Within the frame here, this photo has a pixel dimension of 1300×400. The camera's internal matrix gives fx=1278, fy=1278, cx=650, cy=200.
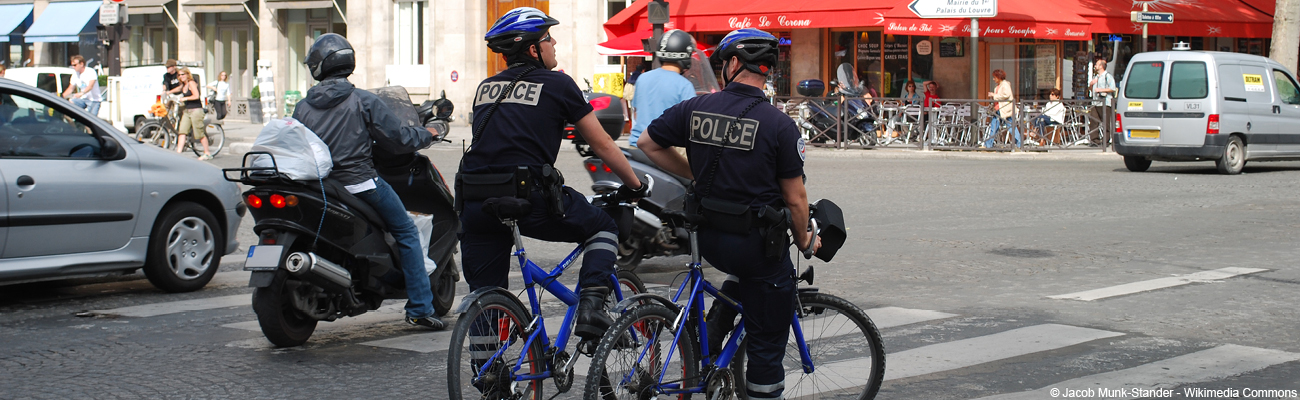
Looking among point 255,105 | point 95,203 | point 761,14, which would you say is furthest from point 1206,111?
point 255,105

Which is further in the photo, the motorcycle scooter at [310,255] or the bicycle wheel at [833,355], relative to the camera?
the motorcycle scooter at [310,255]

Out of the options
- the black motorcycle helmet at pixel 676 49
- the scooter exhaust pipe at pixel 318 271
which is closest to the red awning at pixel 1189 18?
the black motorcycle helmet at pixel 676 49

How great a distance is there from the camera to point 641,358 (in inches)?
168

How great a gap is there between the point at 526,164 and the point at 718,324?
35.8 inches

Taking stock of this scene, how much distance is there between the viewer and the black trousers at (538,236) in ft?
15.1

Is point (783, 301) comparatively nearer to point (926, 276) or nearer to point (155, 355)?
point (155, 355)

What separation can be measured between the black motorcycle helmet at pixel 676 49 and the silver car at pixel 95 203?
2896 millimetres

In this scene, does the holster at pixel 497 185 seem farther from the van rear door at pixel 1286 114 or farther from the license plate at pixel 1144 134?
the van rear door at pixel 1286 114

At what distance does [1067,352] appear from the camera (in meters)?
6.05

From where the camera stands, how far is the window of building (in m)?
34.5

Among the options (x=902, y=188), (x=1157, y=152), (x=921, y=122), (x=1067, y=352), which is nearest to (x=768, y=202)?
(x=1067, y=352)

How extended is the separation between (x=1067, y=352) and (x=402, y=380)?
10.1 feet

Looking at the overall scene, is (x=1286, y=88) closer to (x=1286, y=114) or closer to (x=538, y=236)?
(x=1286, y=114)

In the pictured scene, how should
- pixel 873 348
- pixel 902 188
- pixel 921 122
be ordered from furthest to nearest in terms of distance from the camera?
pixel 921 122
pixel 902 188
pixel 873 348
